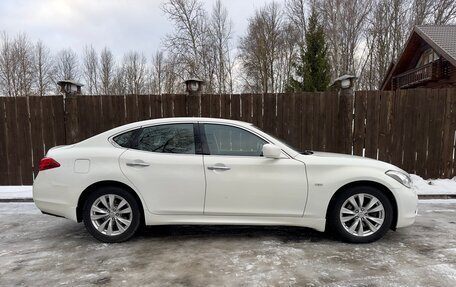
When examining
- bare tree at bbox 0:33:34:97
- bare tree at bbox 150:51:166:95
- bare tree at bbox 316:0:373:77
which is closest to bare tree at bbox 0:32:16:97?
bare tree at bbox 0:33:34:97

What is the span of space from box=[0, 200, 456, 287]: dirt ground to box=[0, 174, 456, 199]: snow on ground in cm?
212

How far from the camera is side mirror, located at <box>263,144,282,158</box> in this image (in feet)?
13.2

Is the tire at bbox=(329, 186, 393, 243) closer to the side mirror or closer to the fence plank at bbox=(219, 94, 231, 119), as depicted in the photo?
the side mirror

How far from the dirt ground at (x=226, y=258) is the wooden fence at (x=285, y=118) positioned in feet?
9.77

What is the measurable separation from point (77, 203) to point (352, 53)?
31017 mm

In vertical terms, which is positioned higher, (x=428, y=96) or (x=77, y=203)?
(x=428, y=96)

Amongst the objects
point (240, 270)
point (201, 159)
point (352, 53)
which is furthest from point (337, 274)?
point (352, 53)

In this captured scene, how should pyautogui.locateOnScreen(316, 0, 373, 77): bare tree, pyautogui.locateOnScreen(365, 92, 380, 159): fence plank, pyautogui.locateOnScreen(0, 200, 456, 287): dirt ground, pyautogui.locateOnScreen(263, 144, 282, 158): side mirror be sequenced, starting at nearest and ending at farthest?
pyautogui.locateOnScreen(0, 200, 456, 287): dirt ground → pyautogui.locateOnScreen(263, 144, 282, 158): side mirror → pyautogui.locateOnScreen(365, 92, 380, 159): fence plank → pyautogui.locateOnScreen(316, 0, 373, 77): bare tree

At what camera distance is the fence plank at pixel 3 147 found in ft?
24.7

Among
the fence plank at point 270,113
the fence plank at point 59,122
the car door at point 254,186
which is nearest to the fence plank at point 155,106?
the fence plank at point 59,122

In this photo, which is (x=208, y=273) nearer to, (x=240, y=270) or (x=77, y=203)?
(x=240, y=270)

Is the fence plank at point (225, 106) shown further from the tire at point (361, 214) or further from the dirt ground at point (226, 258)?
the tire at point (361, 214)

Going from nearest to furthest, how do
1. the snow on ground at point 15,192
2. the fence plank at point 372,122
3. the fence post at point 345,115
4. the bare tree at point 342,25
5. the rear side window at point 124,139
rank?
the rear side window at point 124,139, the snow on ground at point 15,192, the fence post at point 345,115, the fence plank at point 372,122, the bare tree at point 342,25

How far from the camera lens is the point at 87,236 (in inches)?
177
